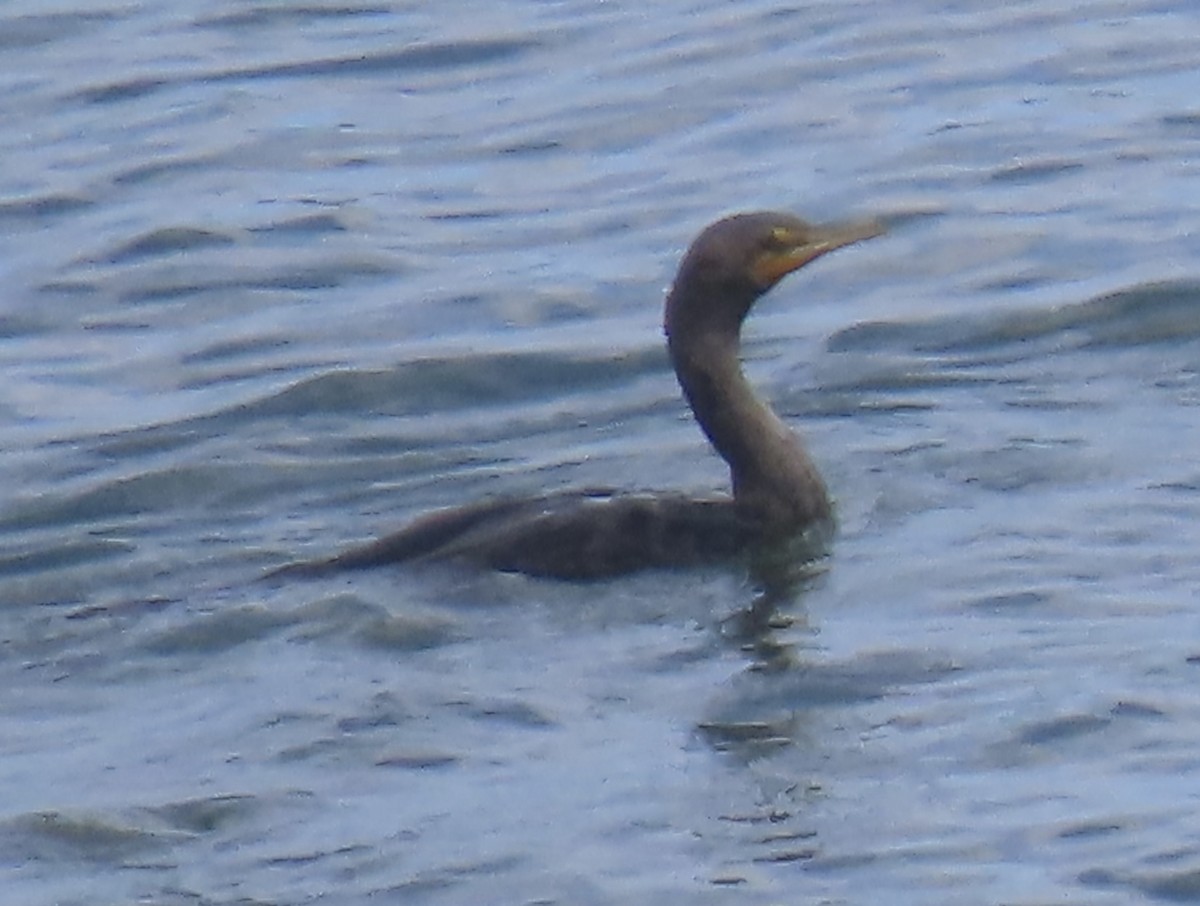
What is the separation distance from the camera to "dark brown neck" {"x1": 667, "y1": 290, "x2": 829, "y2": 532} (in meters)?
11.9

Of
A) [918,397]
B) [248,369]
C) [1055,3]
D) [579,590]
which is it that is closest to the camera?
[579,590]

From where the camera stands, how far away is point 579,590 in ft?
37.5

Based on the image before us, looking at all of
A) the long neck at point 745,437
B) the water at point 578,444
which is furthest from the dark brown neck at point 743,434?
the water at point 578,444

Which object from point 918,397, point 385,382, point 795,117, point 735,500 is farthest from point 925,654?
point 795,117

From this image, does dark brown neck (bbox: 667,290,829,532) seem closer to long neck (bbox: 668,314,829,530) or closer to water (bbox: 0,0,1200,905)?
long neck (bbox: 668,314,829,530)

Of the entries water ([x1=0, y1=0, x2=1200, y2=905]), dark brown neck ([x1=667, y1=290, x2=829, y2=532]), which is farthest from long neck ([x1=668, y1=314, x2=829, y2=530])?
water ([x1=0, y1=0, x2=1200, y2=905])

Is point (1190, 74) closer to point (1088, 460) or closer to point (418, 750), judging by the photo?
point (1088, 460)

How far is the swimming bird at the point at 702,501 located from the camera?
11.6m

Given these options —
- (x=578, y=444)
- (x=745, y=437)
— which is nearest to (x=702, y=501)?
(x=745, y=437)

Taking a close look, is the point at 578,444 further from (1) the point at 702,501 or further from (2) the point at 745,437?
(1) the point at 702,501

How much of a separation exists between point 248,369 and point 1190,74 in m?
6.14

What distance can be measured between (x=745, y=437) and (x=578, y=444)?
157 centimetres

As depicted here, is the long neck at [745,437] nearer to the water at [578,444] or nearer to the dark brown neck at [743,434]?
the dark brown neck at [743,434]

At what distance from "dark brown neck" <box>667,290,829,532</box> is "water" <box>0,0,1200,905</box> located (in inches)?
8.3
